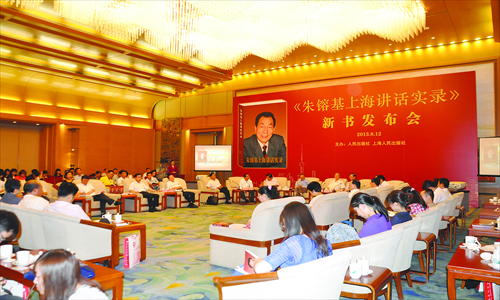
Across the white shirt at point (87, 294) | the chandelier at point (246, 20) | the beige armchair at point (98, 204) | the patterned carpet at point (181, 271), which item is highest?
the chandelier at point (246, 20)

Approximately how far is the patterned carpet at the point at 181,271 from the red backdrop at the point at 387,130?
4.40 metres

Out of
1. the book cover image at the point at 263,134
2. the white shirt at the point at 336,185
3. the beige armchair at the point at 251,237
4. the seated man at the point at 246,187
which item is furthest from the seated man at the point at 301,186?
the beige armchair at the point at 251,237

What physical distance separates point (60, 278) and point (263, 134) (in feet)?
39.7

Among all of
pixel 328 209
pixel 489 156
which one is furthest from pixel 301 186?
pixel 328 209

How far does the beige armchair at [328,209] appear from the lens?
532 centimetres

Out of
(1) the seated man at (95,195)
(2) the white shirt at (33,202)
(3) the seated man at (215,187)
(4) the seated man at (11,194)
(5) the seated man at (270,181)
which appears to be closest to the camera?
(2) the white shirt at (33,202)

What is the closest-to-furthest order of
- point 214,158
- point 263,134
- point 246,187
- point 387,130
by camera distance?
point 387,130
point 246,187
point 263,134
point 214,158

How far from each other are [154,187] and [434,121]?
8802 mm

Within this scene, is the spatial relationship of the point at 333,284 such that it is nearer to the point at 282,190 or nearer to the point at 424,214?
the point at 424,214

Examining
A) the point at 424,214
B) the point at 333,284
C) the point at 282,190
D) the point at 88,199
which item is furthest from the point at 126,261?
the point at 282,190

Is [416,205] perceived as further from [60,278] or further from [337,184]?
[337,184]

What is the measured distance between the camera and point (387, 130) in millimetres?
10945

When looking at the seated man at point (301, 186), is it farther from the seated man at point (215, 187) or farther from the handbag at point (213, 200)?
the handbag at point (213, 200)

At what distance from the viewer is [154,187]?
1079 centimetres
